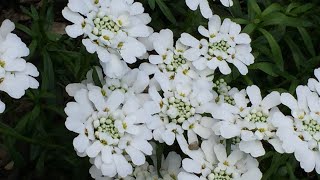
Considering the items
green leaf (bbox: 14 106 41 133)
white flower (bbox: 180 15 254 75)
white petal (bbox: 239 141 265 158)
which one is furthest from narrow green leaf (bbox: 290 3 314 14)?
green leaf (bbox: 14 106 41 133)

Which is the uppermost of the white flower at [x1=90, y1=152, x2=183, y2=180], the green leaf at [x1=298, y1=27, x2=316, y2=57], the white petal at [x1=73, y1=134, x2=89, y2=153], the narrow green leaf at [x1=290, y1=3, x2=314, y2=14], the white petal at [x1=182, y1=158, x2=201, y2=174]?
the narrow green leaf at [x1=290, y1=3, x2=314, y2=14]

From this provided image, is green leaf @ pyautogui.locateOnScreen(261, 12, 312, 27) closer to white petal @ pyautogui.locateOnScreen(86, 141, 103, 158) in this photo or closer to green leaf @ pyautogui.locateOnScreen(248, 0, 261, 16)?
green leaf @ pyautogui.locateOnScreen(248, 0, 261, 16)

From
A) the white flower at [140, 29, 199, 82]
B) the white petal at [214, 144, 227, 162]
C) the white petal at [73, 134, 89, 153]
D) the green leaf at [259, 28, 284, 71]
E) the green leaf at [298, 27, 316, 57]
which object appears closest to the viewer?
the white petal at [73, 134, 89, 153]

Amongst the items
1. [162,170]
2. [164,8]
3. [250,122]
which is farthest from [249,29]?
[162,170]

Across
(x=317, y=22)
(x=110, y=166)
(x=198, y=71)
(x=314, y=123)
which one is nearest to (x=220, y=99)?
(x=198, y=71)

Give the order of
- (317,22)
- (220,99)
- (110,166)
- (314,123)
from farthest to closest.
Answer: (317,22) → (220,99) → (314,123) → (110,166)

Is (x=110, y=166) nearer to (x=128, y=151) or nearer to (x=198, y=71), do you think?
(x=128, y=151)
